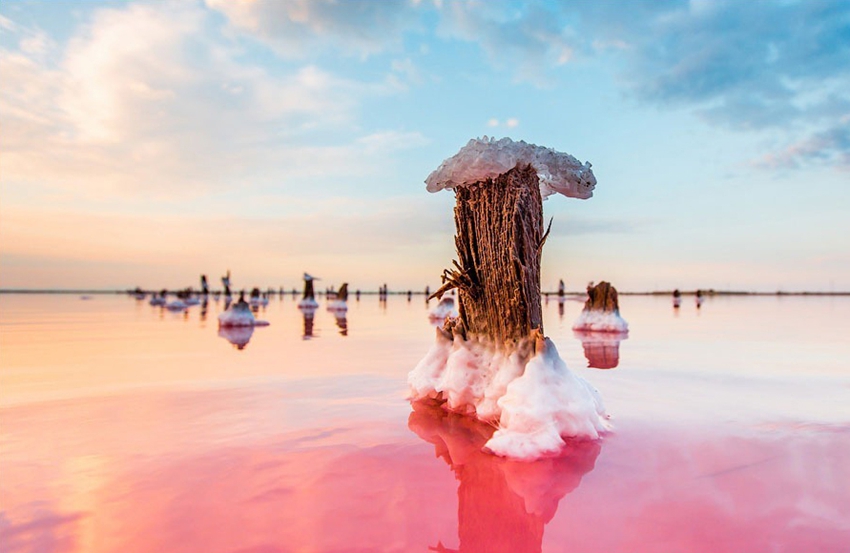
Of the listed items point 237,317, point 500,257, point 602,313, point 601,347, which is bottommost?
point 601,347

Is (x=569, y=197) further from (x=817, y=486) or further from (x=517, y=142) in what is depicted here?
(x=817, y=486)

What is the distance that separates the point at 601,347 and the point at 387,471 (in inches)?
372

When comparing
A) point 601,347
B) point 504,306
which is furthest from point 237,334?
point 504,306

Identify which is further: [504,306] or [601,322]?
[601,322]

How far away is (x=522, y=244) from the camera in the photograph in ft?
16.8

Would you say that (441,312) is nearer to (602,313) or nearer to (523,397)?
(602,313)

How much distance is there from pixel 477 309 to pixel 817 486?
3378mm

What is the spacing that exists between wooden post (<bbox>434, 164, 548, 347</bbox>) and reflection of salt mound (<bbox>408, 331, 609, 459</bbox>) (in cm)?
33

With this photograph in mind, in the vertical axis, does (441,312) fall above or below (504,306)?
below

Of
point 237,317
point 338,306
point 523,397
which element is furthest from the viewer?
point 338,306

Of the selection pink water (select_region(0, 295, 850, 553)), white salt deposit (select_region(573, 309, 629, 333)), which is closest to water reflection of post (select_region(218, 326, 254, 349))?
pink water (select_region(0, 295, 850, 553))

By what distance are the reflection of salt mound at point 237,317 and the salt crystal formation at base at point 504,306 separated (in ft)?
41.3

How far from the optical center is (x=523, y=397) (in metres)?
4.15

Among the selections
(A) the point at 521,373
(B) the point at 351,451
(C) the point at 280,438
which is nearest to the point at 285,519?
(B) the point at 351,451
